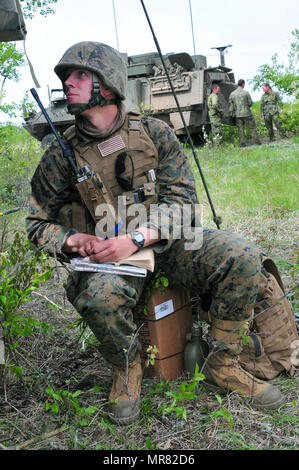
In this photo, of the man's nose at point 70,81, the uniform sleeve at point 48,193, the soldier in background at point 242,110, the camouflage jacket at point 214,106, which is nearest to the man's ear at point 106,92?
the man's nose at point 70,81

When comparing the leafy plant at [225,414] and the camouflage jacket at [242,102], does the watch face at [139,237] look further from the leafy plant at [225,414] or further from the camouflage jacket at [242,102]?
the camouflage jacket at [242,102]

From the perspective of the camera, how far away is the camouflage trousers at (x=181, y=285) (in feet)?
8.00

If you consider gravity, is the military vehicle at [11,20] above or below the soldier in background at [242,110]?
above

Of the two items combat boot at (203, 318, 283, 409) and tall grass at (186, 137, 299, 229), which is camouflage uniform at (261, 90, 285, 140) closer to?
tall grass at (186, 137, 299, 229)

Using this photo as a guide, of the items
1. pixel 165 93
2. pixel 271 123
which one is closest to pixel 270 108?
pixel 271 123

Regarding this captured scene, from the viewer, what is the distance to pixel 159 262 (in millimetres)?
2873

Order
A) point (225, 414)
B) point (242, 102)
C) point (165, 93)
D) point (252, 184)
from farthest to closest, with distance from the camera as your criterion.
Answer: point (242, 102) < point (165, 93) < point (252, 184) < point (225, 414)

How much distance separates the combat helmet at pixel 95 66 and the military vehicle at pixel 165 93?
10040mm

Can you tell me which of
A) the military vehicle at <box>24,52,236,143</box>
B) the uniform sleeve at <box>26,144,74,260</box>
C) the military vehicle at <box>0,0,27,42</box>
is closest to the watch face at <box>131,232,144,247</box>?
the uniform sleeve at <box>26,144,74,260</box>

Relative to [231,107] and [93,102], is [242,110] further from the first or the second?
[93,102]

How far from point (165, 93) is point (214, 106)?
1352mm

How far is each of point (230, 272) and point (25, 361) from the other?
1.39m

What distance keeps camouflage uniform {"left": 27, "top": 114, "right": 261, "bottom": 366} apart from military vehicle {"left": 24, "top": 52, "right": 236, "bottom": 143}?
10.1m
